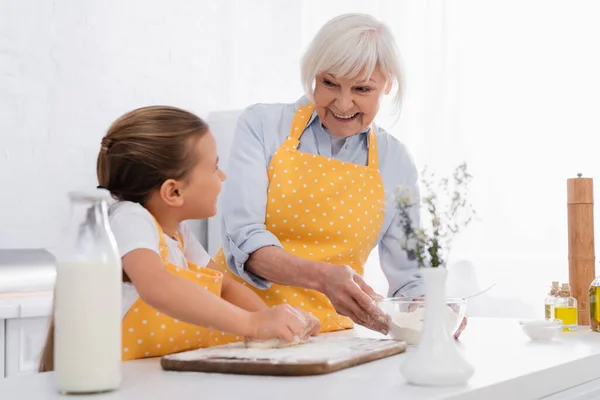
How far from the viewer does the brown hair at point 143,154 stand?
1.35 m

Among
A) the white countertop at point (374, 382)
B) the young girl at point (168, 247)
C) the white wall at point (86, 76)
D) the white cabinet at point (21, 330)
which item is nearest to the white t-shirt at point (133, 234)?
the young girl at point (168, 247)

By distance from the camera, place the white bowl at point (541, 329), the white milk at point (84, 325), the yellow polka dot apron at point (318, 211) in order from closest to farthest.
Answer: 1. the white milk at point (84, 325)
2. the white bowl at point (541, 329)
3. the yellow polka dot apron at point (318, 211)

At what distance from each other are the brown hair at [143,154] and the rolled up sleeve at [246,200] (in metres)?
0.40

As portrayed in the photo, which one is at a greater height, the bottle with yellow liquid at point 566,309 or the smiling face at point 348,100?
the smiling face at point 348,100

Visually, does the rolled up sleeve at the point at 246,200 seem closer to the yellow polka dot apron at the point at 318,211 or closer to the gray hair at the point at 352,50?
the yellow polka dot apron at the point at 318,211

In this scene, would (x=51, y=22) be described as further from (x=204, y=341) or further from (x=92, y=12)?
(x=204, y=341)

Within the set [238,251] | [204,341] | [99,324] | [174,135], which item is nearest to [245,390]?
[99,324]

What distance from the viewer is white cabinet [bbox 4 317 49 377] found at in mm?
2355

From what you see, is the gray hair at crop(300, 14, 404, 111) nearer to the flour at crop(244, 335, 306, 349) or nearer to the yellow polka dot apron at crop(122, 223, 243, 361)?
the yellow polka dot apron at crop(122, 223, 243, 361)

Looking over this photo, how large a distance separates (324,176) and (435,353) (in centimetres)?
97

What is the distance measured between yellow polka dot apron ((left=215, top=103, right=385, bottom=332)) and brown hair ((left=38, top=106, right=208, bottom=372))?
0.50 metres

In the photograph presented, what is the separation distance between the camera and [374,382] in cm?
97

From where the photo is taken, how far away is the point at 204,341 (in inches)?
53.3

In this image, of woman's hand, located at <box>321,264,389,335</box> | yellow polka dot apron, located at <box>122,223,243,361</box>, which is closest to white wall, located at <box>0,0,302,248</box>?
woman's hand, located at <box>321,264,389,335</box>
